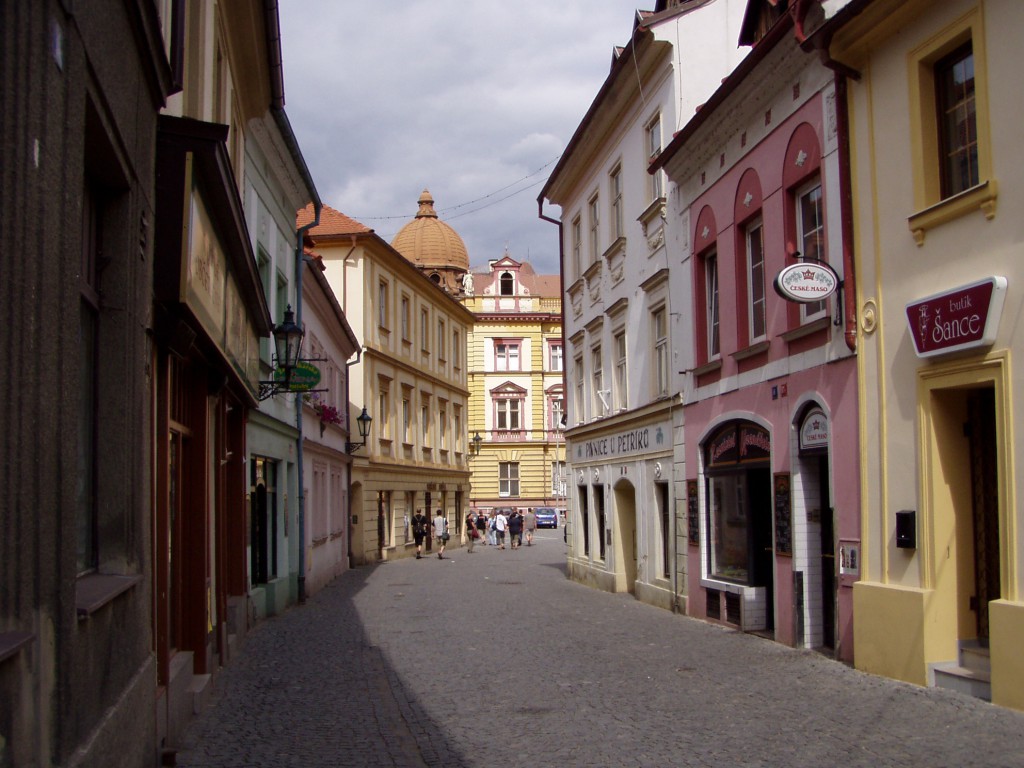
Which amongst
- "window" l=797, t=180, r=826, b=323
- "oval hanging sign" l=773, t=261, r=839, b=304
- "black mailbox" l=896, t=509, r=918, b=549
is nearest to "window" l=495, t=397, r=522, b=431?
"window" l=797, t=180, r=826, b=323

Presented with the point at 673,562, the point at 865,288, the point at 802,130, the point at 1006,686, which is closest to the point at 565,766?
the point at 1006,686

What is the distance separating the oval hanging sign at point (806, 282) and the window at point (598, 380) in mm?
11997

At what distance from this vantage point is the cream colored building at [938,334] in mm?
9203

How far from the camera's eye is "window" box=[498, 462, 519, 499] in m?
68.5

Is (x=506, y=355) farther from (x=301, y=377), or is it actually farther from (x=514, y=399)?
(x=301, y=377)

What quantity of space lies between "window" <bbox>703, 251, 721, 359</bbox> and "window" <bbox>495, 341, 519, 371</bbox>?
5183 centimetres

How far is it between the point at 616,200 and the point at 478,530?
3235cm

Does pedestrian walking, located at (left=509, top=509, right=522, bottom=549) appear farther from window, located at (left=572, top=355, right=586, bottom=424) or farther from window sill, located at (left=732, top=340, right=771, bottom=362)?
window sill, located at (left=732, top=340, right=771, bottom=362)

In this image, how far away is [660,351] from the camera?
64.1 feet

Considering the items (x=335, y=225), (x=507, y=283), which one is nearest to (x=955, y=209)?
(x=335, y=225)

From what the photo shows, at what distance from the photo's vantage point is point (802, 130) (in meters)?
13.1

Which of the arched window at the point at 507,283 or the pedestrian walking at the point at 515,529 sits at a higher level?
the arched window at the point at 507,283

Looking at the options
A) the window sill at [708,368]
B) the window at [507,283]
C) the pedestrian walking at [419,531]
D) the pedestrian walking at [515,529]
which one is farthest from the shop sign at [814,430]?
the window at [507,283]

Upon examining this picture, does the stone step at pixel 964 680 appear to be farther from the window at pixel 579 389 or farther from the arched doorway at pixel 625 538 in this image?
the window at pixel 579 389
